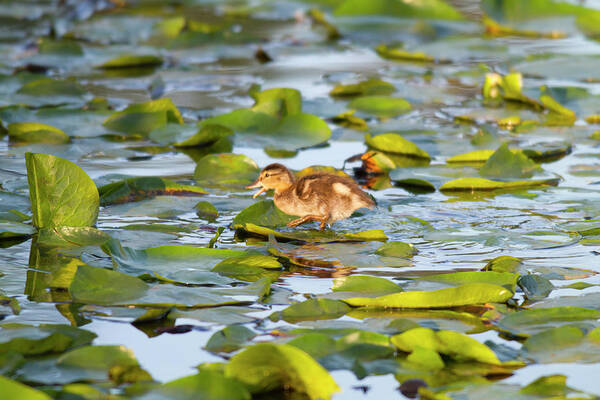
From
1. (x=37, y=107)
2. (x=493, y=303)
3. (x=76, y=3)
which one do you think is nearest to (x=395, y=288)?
(x=493, y=303)

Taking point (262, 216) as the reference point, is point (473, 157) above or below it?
above

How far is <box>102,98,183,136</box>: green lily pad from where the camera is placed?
6539 mm

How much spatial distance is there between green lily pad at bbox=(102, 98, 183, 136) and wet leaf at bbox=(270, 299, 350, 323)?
346cm

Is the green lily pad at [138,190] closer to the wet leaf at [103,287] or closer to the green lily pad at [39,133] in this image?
the green lily pad at [39,133]

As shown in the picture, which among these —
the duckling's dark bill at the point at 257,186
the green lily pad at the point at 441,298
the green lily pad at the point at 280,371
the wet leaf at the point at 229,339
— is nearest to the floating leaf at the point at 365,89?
the duckling's dark bill at the point at 257,186

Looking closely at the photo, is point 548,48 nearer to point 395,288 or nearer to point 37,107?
point 37,107

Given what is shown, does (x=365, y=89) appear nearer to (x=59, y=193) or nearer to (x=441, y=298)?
(x=59, y=193)

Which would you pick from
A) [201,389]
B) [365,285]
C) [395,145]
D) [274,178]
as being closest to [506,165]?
[395,145]

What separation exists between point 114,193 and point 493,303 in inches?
93.8

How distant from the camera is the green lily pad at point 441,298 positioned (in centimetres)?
342

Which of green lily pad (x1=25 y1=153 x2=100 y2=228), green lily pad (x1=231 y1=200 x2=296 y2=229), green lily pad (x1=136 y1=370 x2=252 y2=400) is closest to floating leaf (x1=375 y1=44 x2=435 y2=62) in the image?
green lily pad (x1=231 y1=200 x2=296 y2=229)

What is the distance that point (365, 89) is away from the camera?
26.1ft

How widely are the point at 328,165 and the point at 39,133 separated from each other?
2.04 meters

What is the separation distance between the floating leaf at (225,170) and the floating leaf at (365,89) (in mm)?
2396
